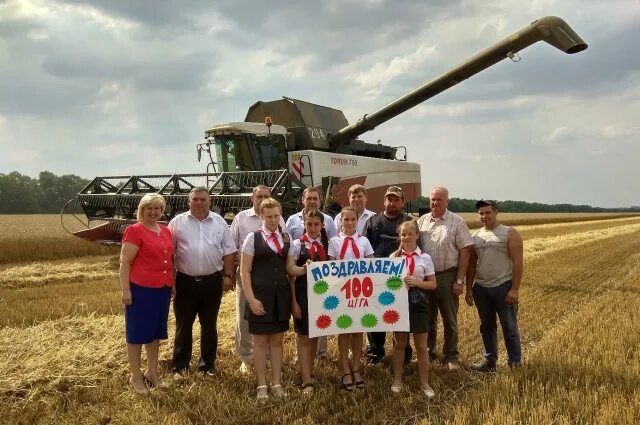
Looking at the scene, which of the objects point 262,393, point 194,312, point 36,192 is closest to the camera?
point 262,393

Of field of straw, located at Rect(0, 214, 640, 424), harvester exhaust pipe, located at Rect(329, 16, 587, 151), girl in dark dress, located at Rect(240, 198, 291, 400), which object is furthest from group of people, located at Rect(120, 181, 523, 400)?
harvester exhaust pipe, located at Rect(329, 16, 587, 151)

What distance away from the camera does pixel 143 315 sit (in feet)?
13.8

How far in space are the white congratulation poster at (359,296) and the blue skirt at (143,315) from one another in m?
1.31

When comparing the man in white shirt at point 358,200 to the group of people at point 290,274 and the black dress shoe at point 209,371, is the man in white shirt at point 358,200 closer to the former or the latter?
the group of people at point 290,274

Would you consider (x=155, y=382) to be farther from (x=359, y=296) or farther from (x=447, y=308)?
(x=447, y=308)

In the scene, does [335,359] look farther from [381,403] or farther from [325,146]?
[325,146]

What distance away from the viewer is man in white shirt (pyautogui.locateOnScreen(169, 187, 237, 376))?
4.50 meters

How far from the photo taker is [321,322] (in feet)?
13.8

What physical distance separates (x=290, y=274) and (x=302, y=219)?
80 centimetres

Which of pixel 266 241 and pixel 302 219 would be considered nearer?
pixel 266 241

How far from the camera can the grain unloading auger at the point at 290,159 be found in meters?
10.3

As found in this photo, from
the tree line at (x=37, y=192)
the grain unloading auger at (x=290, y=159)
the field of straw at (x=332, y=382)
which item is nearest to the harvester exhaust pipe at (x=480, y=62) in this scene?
the grain unloading auger at (x=290, y=159)

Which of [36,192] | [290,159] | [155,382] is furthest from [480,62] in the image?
[36,192]

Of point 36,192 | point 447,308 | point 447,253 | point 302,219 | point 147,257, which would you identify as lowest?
point 447,308
